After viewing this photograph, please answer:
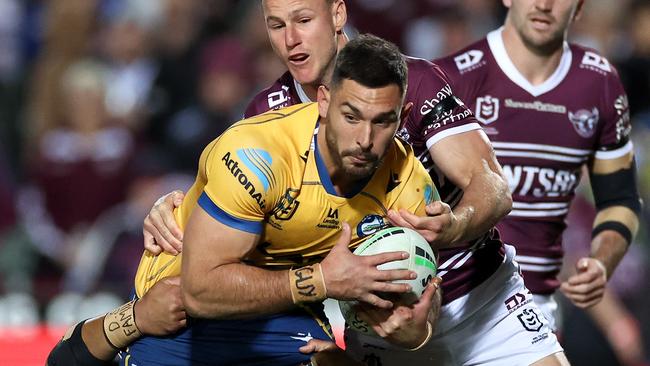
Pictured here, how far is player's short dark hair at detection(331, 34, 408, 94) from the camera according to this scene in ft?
14.8

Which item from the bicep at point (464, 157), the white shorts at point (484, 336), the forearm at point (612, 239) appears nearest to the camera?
the bicep at point (464, 157)

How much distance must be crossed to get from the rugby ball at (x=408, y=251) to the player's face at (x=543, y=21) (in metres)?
1.84

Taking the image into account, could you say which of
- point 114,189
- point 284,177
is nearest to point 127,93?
point 114,189

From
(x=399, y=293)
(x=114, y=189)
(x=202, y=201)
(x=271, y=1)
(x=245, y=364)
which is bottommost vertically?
(x=114, y=189)

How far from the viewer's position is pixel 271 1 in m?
5.32

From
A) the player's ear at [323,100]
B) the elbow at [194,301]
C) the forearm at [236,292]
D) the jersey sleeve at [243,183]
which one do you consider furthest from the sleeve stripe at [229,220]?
the player's ear at [323,100]

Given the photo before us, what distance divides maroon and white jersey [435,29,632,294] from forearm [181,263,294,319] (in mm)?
1764

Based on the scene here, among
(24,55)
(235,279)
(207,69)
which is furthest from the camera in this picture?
(24,55)

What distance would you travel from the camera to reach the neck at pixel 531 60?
613cm

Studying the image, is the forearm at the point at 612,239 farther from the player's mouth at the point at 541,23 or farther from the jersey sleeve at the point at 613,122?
the player's mouth at the point at 541,23

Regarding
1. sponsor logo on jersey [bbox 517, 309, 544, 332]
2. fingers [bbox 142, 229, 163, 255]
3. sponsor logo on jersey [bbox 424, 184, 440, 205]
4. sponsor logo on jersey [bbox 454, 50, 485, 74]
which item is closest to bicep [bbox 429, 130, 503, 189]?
sponsor logo on jersey [bbox 424, 184, 440, 205]

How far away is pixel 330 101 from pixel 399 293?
0.75 m

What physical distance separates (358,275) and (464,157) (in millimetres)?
859

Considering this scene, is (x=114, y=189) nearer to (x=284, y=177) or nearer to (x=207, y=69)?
(x=207, y=69)
